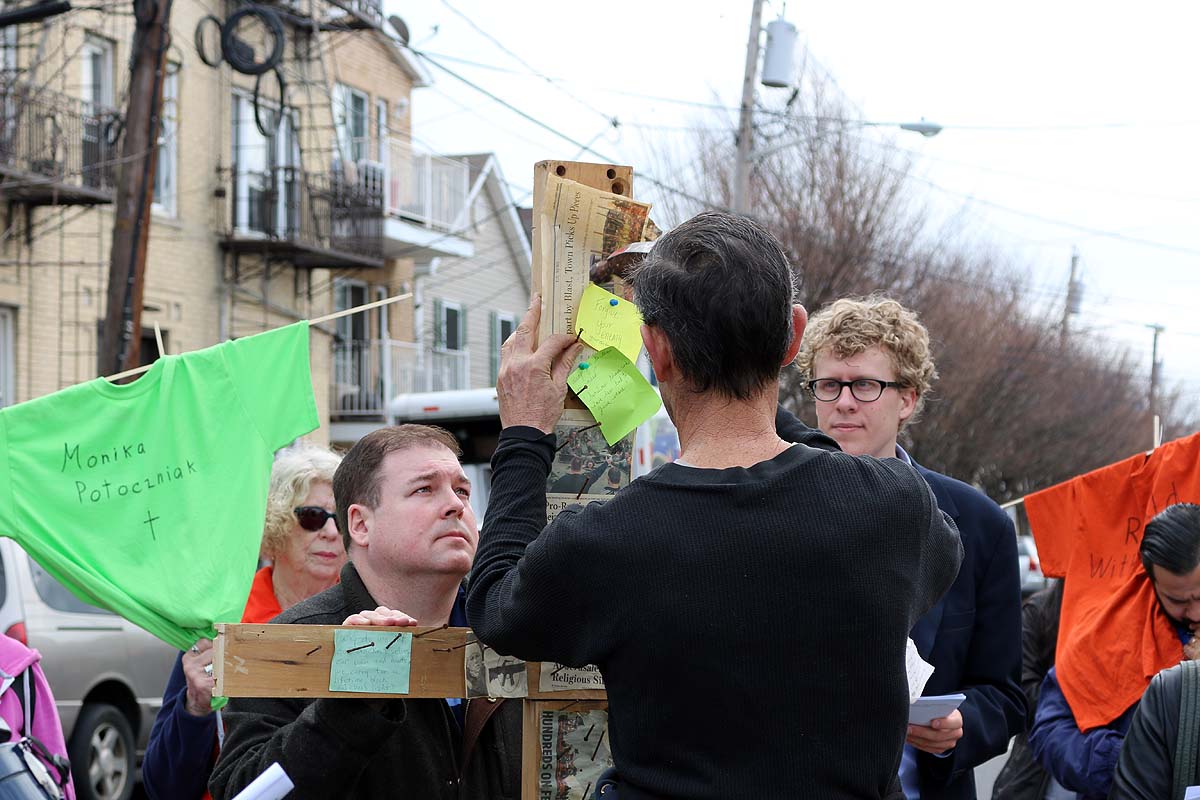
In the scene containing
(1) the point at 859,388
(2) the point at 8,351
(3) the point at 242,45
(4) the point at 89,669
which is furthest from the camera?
(3) the point at 242,45

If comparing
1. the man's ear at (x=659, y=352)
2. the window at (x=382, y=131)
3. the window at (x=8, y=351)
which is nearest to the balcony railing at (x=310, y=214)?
the window at (x=382, y=131)

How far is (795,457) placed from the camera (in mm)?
2277

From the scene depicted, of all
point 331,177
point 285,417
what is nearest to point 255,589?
point 285,417

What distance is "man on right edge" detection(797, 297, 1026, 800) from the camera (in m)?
3.48

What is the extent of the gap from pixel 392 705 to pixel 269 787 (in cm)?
33

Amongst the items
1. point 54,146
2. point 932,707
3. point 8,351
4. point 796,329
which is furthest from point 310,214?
point 796,329

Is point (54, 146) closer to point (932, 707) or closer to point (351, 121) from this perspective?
Result: point (351, 121)

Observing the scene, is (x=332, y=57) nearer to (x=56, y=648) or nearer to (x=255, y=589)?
(x=56, y=648)

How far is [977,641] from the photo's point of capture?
3607mm

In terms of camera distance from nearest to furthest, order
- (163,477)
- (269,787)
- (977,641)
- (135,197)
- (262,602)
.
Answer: (269,787) → (977,641) → (163,477) → (262,602) → (135,197)

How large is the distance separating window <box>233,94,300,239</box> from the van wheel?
12.6 m

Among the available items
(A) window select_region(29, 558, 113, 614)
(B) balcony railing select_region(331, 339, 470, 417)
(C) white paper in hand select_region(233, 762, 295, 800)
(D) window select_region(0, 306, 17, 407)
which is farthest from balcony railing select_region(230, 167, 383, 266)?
(C) white paper in hand select_region(233, 762, 295, 800)

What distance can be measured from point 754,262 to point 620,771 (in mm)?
875

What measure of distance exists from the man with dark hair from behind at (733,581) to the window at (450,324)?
25968 millimetres
